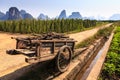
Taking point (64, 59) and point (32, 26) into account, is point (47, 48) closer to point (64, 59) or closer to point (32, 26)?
point (64, 59)

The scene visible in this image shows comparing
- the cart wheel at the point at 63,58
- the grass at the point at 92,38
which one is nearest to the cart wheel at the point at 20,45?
the cart wheel at the point at 63,58

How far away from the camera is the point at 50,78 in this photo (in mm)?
10617

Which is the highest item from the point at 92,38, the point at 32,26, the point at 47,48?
the point at 32,26

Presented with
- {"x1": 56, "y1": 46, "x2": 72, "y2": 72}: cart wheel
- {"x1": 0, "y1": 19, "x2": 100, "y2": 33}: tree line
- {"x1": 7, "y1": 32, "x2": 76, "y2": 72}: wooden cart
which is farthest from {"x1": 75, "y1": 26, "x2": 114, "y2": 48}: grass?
{"x1": 56, "y1": 46, "x2": 72, "y2": 72}: cart wheel

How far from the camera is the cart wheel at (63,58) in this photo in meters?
10.4

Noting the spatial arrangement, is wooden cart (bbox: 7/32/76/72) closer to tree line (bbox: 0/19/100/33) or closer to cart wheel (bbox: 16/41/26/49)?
cart wheel (bbox: 16/41/26/49)

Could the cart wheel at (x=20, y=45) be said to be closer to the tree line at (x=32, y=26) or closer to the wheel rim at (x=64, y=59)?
the wheel rim at (x=64, y=59)

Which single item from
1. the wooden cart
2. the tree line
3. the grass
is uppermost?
the tree line

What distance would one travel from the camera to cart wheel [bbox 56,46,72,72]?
10404 mm

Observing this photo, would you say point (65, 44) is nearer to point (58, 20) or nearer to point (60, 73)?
point (60, 73)

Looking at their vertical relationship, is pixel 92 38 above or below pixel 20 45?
below

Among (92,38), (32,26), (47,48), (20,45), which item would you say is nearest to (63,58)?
→ (47,48)

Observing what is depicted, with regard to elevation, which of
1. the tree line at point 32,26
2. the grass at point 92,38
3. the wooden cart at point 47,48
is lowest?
the grass at point 92,38

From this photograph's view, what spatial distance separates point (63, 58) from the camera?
11.2 m
